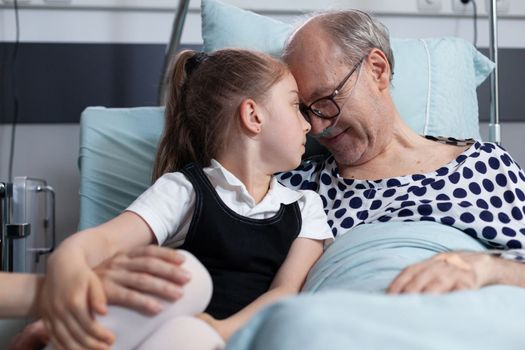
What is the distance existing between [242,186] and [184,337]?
468 millimetres

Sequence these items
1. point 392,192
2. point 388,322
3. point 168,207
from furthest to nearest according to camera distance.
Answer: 1. point 392,192
2. point 168,207
3. point 388,322

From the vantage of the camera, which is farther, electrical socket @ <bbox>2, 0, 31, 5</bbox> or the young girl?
electrical socket @ <bbox>2, 0, 31, 5</bbox>

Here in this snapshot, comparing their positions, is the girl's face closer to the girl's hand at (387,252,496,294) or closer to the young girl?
the young girl

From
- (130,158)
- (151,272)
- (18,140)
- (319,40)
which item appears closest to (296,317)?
(151,272)

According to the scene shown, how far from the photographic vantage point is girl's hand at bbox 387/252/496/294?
1117mm

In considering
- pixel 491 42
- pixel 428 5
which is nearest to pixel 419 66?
pixel 491 42

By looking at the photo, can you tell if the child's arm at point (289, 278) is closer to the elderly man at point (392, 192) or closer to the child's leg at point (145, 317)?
the elderly man at point (392, 192)

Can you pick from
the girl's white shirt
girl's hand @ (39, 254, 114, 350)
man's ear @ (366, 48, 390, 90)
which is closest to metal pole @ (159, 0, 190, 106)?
man's ear @ (366, 48, 390, 90)

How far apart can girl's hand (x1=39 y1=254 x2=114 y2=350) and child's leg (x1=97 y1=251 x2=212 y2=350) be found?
0.02 metres

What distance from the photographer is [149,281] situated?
1.03 m

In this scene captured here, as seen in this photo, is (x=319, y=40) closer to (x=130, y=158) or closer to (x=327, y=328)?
(x=130, y=158)

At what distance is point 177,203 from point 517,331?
66 cm

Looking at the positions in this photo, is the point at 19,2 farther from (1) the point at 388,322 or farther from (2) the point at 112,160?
(1) the point at 388,322

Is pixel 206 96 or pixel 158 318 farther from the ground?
pixel 206 96
